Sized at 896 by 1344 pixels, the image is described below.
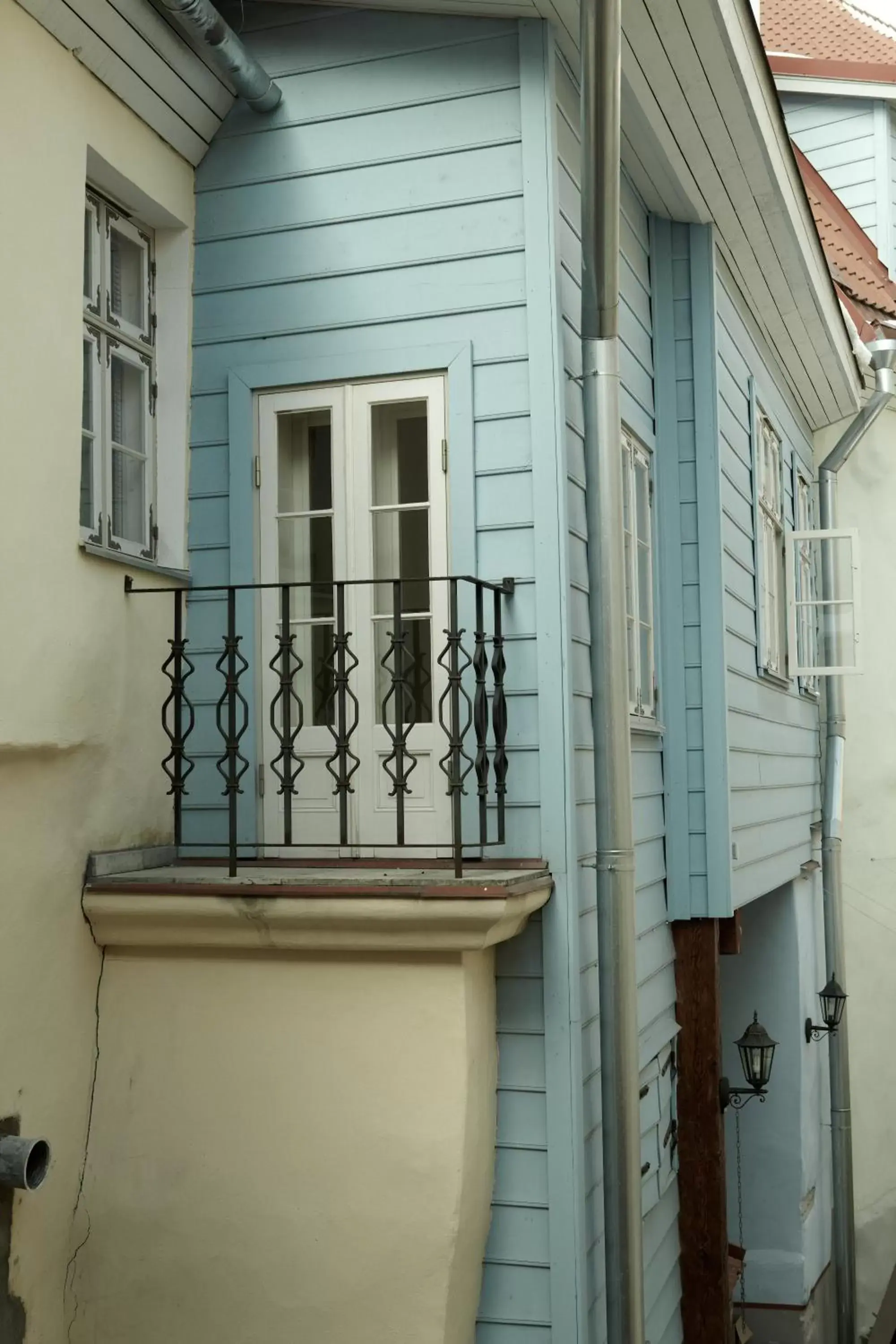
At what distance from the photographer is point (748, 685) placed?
8.17 m

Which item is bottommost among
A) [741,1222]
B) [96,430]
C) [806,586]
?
[741,1222]

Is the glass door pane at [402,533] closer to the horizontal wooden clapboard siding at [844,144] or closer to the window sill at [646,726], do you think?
the window sill at [646,726]

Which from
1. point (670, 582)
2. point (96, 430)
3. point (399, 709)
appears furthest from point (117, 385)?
point (670, 582)

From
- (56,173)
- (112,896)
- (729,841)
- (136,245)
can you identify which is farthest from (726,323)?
(112,896)

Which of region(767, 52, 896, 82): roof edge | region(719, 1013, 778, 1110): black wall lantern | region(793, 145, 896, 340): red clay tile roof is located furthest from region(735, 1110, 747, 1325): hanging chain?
region(767, 52, 896, 82): roof edge

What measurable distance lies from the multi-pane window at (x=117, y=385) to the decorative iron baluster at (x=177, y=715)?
0.40 m

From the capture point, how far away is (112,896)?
5.02 meters

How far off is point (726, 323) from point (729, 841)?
290 cm

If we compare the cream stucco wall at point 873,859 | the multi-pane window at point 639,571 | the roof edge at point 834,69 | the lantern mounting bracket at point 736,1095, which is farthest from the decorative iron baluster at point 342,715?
the roof edge at point 834,69

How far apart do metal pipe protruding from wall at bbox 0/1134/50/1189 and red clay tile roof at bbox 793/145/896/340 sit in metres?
8.82

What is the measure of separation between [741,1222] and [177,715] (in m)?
6.51

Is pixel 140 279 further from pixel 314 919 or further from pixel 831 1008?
pixel 831 1008

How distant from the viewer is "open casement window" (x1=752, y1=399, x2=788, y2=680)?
8664mm

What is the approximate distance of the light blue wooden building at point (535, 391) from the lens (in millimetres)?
5219
